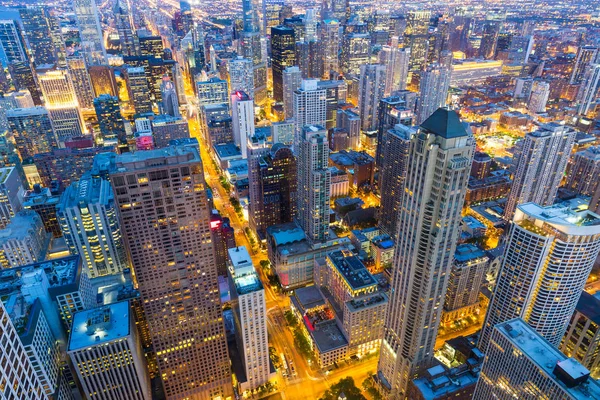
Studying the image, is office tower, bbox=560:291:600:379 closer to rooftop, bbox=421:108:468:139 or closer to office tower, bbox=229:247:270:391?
rooftop, bbox=421:108:468:139

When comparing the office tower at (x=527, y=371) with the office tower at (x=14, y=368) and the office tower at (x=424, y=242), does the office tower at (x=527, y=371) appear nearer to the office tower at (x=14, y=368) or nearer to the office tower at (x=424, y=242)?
the office tower at (x=424, y=242)

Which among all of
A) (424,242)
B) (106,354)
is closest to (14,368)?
(106,354)

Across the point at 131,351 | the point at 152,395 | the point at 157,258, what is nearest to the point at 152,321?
the point at 131,351

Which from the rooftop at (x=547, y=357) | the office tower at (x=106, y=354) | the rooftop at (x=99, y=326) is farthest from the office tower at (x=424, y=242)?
the rooftop at (x=99, y=326)

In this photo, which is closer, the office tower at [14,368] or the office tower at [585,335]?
the office tower at [14,368]

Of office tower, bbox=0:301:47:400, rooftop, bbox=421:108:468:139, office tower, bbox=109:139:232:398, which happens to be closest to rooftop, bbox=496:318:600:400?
rooftop, bbox=421:108:468:139

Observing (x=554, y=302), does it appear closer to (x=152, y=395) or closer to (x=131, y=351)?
(x=131, y=351)

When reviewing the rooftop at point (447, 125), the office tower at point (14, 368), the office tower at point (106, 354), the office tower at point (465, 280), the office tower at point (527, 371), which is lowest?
the office tower at point (465, 280)
